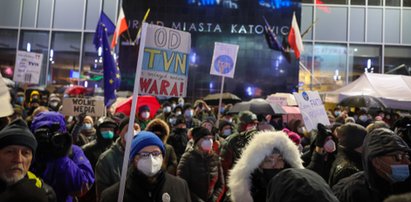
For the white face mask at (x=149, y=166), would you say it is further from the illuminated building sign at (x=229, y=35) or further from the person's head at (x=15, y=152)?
the illuminated building sign at (x=229, y=35)

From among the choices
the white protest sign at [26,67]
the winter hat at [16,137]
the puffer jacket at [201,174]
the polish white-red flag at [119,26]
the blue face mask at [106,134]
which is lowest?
Answer: the puffer jacket at [201,174]

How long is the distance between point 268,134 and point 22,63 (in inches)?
401

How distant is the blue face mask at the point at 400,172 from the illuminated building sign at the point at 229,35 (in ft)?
59.2

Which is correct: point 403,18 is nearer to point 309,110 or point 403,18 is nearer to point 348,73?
point 348,73

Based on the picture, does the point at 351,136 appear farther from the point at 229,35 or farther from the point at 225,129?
the point at 229,35

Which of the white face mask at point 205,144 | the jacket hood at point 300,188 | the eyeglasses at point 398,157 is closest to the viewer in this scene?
the jacket hood at point 300,188

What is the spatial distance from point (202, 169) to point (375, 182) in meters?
Answer: 2.66

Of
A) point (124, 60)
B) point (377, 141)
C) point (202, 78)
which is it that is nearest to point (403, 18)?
point (202, 78)

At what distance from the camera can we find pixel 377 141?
11.0 feet

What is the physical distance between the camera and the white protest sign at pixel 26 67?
1202cm

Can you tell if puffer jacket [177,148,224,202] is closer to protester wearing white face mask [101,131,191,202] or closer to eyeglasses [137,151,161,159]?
protester wearing white face mask [101,131,191,202]

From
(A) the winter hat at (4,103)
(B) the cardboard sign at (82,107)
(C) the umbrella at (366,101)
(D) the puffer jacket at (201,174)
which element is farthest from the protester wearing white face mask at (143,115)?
(C) the umbrella at (366,101)

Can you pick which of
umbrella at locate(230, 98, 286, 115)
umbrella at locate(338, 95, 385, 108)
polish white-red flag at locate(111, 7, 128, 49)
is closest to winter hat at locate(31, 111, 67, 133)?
umbrella at locate(230, 98, 286, 115)

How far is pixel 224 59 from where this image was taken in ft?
34.8
